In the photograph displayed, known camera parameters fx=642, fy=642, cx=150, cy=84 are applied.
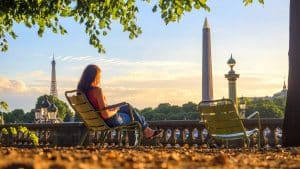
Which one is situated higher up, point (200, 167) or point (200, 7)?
point (200, 7)

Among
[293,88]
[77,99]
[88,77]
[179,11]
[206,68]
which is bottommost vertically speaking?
[77,99]

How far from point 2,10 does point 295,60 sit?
5.29m

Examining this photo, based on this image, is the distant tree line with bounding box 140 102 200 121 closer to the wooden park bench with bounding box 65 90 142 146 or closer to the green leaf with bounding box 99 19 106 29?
the green leaf with bounding box 99 19 106 29

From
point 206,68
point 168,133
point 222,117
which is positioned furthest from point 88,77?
point 206,68

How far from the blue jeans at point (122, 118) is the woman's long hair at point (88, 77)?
1.86 feet

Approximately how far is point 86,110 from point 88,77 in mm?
533

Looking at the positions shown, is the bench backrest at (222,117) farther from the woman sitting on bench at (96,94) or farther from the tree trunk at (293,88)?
the woman sitting on bench at (96,94)

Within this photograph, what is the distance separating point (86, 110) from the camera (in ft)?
31.2

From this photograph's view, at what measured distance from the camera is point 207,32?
152 ft

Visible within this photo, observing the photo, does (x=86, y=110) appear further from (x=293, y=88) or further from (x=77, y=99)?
(x=293, y=88)

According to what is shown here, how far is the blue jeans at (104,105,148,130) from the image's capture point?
945 centimetres

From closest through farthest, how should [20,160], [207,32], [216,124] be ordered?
[20,160], [216,124], [207,32]

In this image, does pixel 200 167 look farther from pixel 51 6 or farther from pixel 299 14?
pixel 51 6

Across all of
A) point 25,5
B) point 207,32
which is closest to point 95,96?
point 25,5
